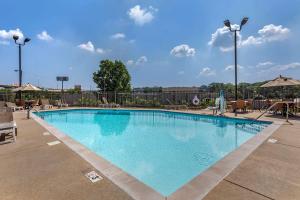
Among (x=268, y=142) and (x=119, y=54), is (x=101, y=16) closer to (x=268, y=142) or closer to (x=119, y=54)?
(x=119, y=54)

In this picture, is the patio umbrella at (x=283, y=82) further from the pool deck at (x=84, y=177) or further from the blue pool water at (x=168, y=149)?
the pool deck at (x=84, y=177)

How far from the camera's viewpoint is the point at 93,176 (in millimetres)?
2949

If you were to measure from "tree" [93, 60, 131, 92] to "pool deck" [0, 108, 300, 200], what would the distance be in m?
21.0

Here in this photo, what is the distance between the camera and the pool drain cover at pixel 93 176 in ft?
9.25

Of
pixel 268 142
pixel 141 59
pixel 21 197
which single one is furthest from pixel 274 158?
pixel 141 59

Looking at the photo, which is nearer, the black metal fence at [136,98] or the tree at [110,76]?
the black metal fence at [136,98]

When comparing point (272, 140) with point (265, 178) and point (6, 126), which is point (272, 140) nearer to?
point (265, 178)

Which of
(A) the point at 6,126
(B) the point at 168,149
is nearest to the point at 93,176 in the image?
(B) the point at 168,149

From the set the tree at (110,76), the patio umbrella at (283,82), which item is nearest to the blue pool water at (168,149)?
the patio umbrella at (283,82)

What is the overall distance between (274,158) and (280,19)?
13.3 meters

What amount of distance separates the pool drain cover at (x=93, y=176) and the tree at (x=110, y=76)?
22.2 metres

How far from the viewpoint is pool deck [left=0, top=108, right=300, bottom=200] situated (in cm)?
242

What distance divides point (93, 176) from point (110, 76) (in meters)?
23.0

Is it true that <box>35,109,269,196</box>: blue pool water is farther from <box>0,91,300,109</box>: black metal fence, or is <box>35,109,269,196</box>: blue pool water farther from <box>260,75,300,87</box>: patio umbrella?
<box>0,91,300,109</box>: black metal fence
